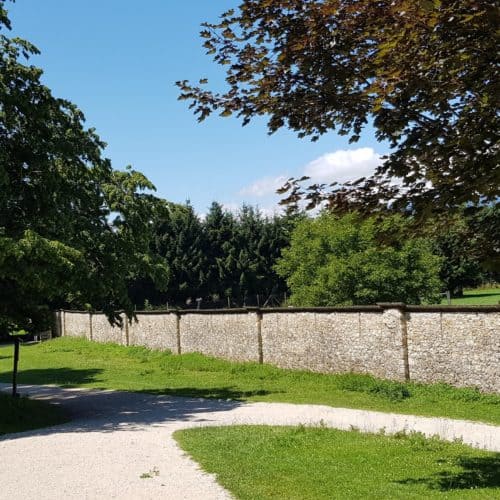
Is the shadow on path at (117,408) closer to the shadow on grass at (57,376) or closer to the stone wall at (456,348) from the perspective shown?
the shadow on grass at (57,376)

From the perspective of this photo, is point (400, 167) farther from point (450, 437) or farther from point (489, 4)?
point (450, 437)

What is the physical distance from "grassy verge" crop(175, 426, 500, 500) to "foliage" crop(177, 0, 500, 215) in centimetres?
322

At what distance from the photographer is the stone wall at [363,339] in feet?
48.0

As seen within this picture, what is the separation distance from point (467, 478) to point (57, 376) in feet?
66.7

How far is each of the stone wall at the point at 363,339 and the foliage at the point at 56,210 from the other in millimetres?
5227

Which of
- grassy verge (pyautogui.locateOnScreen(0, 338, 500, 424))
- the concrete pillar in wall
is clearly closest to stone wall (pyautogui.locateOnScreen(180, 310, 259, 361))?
grassy verge (pyautogui.locateOnScreen(0, 338, 500, 424))

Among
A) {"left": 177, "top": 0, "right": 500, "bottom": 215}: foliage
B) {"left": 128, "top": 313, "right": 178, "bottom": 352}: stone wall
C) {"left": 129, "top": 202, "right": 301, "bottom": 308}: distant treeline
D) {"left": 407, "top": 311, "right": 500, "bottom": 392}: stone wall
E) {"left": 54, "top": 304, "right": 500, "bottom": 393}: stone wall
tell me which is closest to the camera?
{"left": 177, "top": 0, "right": 500, "bottom": 215}: foliage

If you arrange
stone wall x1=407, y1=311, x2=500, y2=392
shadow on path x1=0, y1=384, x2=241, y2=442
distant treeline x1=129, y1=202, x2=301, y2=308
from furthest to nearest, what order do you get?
distant treeline x1=129, y1=202, x2=301, y2=308 → stone wall x1=407, y1=311, x2=500, y2=392 → shadow on path x1=0, y1=384, x2=241, y2=442

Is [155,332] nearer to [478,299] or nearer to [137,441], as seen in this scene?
[137,441]

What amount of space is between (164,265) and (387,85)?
14.8m

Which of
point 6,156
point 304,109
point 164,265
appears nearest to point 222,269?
point 164,265

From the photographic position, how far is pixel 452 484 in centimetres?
696

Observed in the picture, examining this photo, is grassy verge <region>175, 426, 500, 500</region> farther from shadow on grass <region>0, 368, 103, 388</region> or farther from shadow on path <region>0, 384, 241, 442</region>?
shadow on grass <region>0, 368, 103, 388</region>

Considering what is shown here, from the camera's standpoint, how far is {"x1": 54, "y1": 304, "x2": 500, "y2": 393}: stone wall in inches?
576
